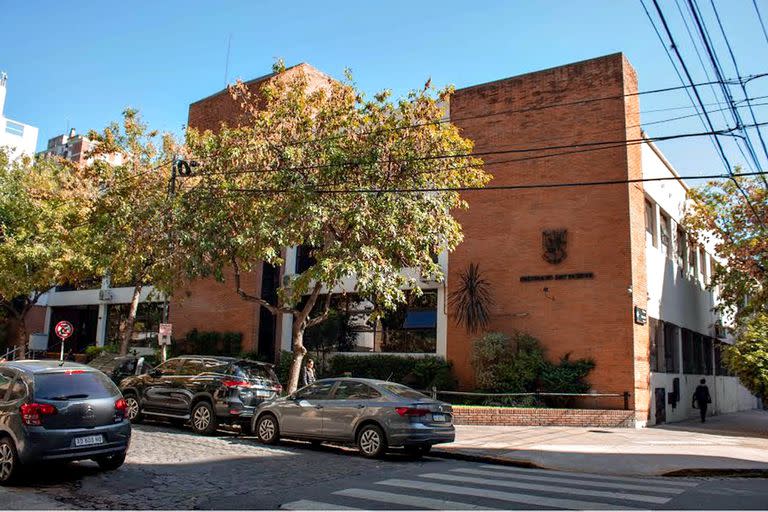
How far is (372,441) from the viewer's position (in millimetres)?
11609

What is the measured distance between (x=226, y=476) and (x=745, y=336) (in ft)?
55.2

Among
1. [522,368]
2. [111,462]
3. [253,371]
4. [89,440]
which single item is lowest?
[111,462]

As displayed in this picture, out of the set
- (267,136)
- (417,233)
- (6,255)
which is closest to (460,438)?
(417,233)

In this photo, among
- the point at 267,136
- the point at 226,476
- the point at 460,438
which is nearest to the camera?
the point at 226,476

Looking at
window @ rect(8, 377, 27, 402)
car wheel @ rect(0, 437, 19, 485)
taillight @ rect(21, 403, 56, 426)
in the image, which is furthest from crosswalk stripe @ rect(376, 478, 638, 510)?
window @ rect(8, 377, 27, 402)

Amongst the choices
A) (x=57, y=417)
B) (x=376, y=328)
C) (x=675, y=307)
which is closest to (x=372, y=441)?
(x=57, y=417)

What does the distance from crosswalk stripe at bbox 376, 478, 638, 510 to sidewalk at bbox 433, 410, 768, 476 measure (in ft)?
10.8

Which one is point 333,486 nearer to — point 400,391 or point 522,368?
point 400,391

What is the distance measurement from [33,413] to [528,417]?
→ 13.0 meters

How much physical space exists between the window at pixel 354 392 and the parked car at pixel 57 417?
436cm

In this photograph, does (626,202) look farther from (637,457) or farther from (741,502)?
(741,502)

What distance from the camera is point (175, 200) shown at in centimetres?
1806

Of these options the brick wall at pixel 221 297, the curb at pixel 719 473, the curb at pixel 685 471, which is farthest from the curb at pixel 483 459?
the brick wall at pixel 221 297

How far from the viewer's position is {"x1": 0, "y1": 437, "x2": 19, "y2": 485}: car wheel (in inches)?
312
